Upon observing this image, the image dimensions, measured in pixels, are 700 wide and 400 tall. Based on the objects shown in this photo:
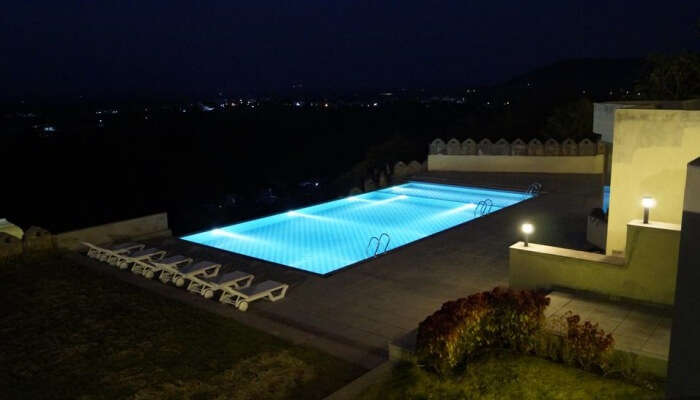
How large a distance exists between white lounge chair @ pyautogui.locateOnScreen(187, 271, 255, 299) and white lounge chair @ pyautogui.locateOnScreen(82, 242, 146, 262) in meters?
2.15

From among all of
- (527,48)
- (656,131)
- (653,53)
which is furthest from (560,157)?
(527,48)

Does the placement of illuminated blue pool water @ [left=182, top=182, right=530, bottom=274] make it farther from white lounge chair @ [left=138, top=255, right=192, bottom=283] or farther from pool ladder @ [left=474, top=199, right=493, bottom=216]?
white lounge chair @ [left=138, top=255, right=192, bottom=283]

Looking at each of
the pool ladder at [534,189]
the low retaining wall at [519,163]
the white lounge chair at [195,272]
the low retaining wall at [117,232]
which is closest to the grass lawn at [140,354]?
the white lounge chair at [195,272]

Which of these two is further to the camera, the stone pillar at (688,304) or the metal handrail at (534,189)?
the metal handrail at (534,189)

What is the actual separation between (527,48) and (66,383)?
90.1m

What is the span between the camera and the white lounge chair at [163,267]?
8408 mm

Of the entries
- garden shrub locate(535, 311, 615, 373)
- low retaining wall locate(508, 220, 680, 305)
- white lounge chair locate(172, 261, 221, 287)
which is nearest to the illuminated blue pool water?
white lounge chair locate(172, 261, 221, 287)

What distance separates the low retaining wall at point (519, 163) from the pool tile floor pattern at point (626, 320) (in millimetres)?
11738

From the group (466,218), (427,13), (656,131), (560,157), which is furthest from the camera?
(427,13)

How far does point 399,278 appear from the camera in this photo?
8.34 metres

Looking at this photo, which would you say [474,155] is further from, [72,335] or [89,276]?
[72,335]

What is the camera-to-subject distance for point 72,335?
648 cm

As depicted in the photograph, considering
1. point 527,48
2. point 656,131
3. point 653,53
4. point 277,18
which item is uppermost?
point 277,18

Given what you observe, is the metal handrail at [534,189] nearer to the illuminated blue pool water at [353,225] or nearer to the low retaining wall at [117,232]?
the illuminated blue pool water at [353,225]
